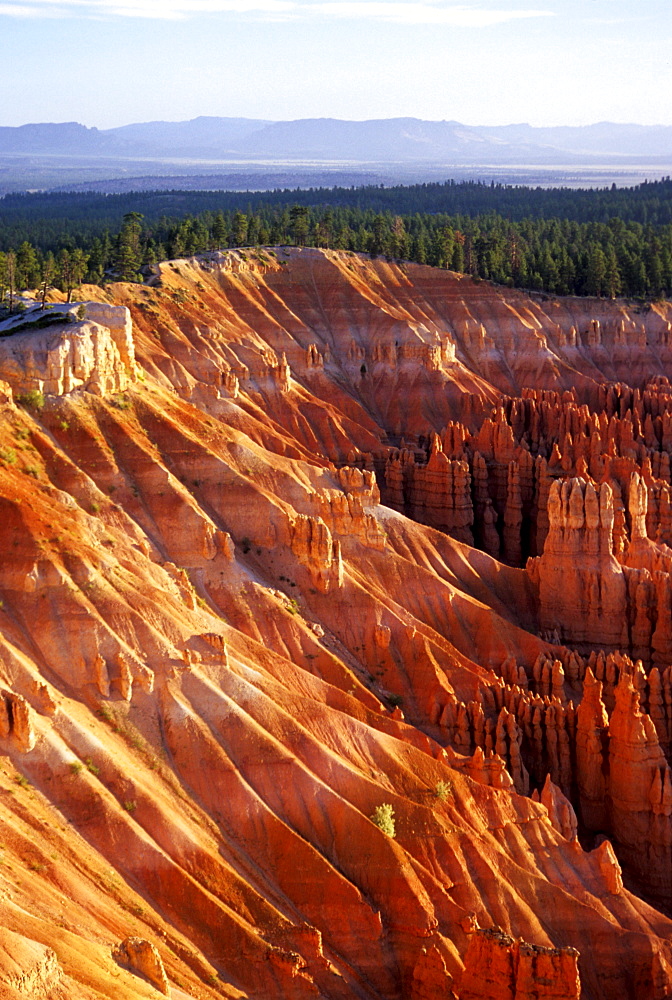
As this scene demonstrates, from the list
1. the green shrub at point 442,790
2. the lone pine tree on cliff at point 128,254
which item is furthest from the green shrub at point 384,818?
the lone pine tree on cliff at point 128,254

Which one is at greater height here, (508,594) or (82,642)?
(82,642)

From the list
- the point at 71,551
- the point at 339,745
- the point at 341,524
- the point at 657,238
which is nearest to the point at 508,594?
the point at 341,524

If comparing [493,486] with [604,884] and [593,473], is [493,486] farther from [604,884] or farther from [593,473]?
[604,884]

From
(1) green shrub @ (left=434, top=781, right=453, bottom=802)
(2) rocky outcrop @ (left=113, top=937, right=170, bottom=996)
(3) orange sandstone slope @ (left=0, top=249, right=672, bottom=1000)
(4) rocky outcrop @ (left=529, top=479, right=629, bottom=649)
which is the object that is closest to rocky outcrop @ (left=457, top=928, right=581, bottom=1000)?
(3) orange sandstone slope @ (left=0, top=249, right=672, bottom=1000)

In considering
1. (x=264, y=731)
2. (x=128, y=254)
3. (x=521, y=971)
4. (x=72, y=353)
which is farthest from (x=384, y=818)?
(x=128, y=254)

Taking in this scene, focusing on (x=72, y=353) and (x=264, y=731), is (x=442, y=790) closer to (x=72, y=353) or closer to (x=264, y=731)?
(x=264, y=731)

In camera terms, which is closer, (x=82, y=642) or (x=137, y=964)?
(x=137, y=964)
